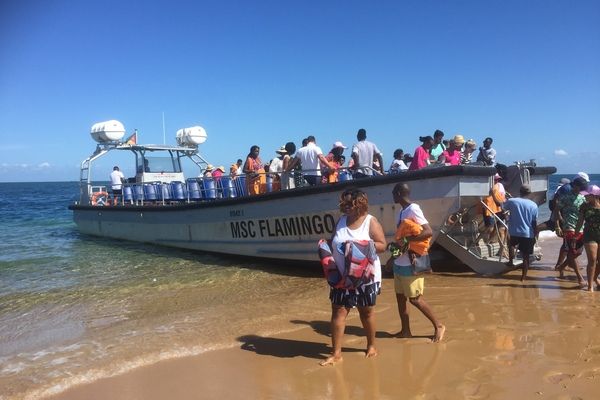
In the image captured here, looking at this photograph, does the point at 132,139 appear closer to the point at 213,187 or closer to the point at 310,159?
the point at 213,187

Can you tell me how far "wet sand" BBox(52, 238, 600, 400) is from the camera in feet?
11.5

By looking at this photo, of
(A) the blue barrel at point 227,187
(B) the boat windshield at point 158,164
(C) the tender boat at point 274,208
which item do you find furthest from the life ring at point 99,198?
(A) the blue barrel at point 227,187

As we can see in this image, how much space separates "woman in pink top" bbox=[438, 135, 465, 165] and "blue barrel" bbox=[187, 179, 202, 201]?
5308 mm

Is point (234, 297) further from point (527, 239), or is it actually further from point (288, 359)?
point (527, 239)

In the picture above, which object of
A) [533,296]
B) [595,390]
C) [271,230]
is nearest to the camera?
[595,390]

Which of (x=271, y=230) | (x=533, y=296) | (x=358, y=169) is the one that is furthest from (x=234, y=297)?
(x=533, y=296)

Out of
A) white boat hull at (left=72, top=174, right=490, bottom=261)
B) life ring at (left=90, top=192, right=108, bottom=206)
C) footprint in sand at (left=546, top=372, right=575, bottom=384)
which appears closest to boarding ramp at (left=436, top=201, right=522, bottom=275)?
white boat hull at (left=72, top=174, right=490, bottom=261)

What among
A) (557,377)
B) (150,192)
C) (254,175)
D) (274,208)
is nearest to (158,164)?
(150,192)

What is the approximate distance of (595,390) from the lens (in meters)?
3.30

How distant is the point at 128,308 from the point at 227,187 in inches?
145

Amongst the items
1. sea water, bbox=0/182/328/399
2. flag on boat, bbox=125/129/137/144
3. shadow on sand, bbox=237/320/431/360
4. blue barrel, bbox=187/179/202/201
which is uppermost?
flag on boat, bbox=125/129/137/144

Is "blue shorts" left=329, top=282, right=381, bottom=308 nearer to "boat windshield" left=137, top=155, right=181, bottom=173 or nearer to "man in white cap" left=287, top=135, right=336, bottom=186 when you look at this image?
"man in white cap" left=287, top=135, right=336, bottom=186

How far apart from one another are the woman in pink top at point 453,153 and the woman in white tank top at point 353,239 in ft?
15.7

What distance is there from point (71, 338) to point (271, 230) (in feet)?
13.3
